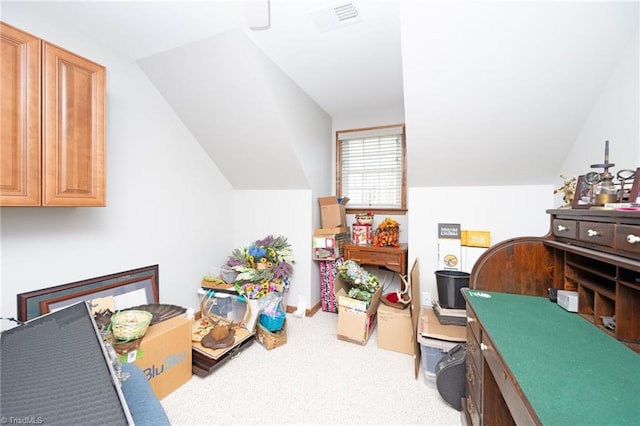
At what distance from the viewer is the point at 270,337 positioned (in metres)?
2.32

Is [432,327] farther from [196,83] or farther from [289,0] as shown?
[196,83]

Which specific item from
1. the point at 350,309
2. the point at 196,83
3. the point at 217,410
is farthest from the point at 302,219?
the point at 217,410

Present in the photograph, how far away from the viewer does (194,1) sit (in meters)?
1.62

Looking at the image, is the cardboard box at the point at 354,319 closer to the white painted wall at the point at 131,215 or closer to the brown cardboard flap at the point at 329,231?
the brown cardboard flap at the point at 329,231

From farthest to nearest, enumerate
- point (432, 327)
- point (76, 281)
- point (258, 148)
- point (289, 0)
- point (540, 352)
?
point (258, 148), point (432, 327), point (76, 281), point (289, 0), point (540, 352)

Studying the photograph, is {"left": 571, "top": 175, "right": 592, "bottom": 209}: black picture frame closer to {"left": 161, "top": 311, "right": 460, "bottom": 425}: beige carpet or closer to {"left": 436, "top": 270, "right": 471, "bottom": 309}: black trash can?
{"left": 436, "top": 270, "right": 471, "bottom": 309}: black trash can

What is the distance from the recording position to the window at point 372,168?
3.36m

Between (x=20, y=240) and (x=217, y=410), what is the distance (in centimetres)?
167

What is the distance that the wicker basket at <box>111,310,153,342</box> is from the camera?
5.17ft

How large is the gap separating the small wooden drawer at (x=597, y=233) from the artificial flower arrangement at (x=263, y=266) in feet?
7.85

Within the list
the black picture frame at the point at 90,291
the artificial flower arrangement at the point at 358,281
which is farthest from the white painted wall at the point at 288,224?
the black picture frame at the point at 90,291

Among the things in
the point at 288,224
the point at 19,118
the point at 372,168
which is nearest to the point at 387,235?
the point at 372,168

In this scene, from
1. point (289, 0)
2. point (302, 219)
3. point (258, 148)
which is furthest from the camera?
point (302, 219)

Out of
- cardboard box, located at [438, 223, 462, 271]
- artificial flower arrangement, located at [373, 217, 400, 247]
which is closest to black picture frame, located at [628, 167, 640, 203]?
cardboard box, located at [438, 223, 462, 271]
